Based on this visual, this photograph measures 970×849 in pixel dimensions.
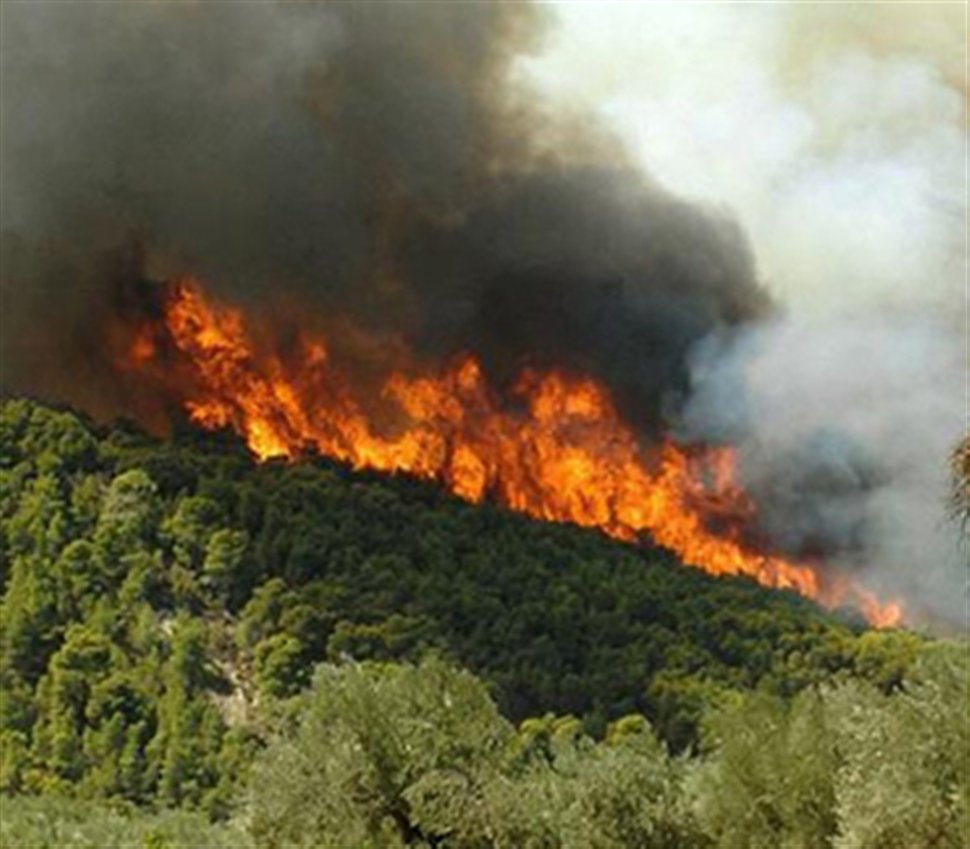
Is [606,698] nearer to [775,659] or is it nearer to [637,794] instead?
[775,659]

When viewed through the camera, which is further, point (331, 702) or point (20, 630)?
point (20, 630)

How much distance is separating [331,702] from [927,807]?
98.2ft

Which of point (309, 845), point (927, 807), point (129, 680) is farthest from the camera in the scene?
point (129, 680)

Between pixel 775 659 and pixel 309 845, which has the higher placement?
pixel 775 659

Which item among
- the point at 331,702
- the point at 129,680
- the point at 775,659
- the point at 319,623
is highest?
the point at 775,659

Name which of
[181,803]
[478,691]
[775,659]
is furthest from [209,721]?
[478,691]

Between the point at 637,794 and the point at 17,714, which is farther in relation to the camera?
the point at 17,714

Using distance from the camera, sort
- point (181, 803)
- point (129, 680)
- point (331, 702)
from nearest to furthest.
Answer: point (331, 702) → point (181, 803) → point (129, 680)

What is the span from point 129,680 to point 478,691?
109488 millimetres

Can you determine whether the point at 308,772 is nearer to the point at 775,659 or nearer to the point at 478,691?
the point at 478,691

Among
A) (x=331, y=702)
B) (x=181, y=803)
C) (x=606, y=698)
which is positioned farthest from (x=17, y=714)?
(x=331, y=702)

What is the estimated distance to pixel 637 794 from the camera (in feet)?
244

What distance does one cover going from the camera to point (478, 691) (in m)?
75.8

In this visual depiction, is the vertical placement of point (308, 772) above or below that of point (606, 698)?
below
